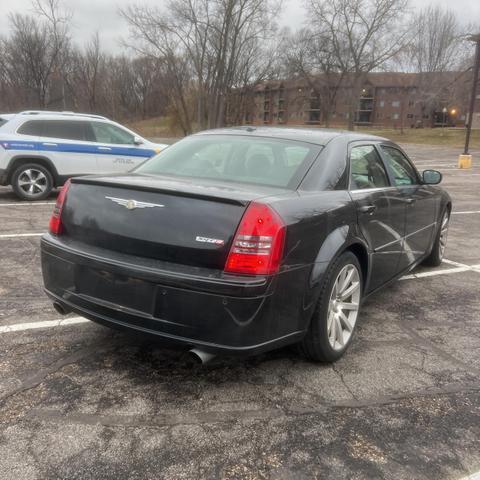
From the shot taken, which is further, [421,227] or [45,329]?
[421,227]

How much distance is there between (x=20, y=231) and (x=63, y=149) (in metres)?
3.09

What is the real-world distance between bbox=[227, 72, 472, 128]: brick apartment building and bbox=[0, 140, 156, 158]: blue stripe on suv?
34.3m

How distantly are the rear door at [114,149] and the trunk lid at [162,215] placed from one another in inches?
282

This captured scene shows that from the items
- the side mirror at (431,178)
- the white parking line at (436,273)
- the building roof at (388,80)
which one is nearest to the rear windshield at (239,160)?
the side mirror at (431,178)

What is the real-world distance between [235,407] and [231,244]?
3.08ft

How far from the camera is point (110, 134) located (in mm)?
10109

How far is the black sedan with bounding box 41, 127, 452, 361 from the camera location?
2.63m

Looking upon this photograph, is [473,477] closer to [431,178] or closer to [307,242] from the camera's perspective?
[307,242]

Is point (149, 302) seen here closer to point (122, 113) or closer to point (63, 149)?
point (63, 149)

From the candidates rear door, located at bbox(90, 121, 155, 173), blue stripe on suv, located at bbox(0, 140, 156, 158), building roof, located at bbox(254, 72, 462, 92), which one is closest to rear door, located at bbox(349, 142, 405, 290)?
rear door, located at bbox(90, 121, 155, 173)

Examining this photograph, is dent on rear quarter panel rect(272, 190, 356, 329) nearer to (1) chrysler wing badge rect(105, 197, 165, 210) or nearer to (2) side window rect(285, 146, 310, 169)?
(2) side window rect(285, 146, 310, 169)

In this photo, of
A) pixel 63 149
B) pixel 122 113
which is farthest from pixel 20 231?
pixel 122 113

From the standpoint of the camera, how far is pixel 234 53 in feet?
114

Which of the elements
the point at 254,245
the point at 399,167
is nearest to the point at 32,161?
the point at 399,167
